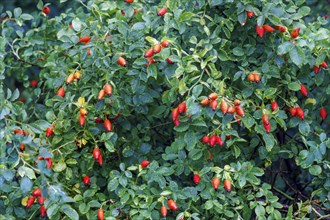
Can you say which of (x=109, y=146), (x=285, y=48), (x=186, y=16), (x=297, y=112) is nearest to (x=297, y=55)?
(x=285, y=48)

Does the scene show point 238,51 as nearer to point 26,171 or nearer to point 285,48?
point 285,48

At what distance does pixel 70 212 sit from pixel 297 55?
107 cm

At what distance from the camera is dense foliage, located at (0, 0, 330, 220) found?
2.74 metres

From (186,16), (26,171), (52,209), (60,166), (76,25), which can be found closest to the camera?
(26,171)

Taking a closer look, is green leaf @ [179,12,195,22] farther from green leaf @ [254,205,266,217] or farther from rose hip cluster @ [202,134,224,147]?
green leaf @ [254,205,266,217]

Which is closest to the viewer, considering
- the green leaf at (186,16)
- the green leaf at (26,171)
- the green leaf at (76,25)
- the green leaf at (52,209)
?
the green leaf at (26,171)

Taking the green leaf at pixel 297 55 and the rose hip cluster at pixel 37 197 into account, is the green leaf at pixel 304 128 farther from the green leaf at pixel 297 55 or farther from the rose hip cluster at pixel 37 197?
the rose hip cluster at pixel 37 197

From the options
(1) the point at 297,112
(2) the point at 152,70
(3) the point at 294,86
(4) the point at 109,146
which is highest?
(2) the point at 152,70

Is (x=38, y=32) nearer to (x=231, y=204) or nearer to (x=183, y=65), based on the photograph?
(x=183, y=65)

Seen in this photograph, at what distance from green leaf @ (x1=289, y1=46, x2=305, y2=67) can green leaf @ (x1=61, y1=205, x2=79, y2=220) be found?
40.6 inches

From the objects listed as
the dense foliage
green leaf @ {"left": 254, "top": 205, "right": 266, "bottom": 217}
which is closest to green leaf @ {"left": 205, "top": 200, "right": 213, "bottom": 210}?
the dense foliage

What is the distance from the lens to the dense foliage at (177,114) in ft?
8.98

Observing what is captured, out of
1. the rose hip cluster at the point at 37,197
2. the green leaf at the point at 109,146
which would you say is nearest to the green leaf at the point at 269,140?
the green leaf at the point at 109,146

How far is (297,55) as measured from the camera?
2754 millimetres
